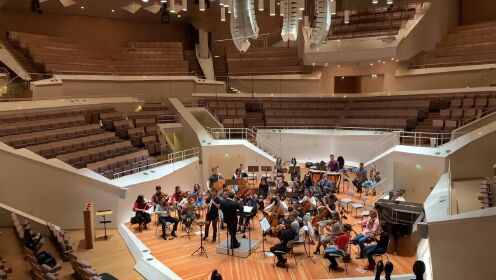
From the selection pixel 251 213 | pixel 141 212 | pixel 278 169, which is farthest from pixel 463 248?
pixel 278 169

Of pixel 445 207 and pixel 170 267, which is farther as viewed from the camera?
pixel 170 267

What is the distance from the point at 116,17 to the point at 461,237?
23039 mm

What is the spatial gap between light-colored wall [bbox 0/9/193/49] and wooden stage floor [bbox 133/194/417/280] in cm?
1686

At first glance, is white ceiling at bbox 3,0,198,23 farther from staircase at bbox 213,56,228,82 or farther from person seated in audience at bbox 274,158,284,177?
person seated in audience at bbox 274,158,284,177

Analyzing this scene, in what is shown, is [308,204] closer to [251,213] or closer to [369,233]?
[251,213]

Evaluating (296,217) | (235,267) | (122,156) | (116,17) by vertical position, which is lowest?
(235,267)

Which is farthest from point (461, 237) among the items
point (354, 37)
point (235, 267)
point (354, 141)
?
point (354, 37)

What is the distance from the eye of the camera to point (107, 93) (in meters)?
20.0

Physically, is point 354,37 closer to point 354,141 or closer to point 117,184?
point 354,141

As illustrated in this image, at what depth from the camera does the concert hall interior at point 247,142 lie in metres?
8.46

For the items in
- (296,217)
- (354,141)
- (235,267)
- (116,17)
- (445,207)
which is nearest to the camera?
(445,207)

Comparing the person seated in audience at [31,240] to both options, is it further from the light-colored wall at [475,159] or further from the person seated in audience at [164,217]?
the light-colored wall at [475,159]

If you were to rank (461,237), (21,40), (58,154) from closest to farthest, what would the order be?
(461,237) → (58,154) → (21,40)

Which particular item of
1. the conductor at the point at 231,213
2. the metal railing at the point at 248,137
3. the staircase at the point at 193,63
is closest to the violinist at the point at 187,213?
the conductor at the point at 231,213
